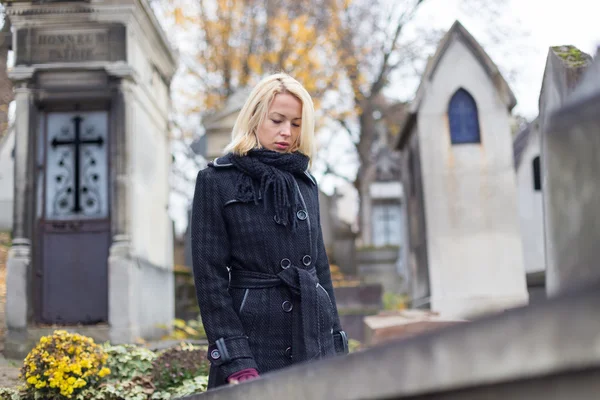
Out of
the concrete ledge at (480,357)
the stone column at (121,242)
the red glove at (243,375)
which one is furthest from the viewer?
the stone column at (121,242)

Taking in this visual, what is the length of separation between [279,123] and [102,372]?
2.77 meters

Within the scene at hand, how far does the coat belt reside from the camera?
267cm

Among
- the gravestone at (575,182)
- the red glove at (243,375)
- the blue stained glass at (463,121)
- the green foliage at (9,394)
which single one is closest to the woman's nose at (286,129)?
the red glove at (243,375)

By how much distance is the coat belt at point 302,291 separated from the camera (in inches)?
105

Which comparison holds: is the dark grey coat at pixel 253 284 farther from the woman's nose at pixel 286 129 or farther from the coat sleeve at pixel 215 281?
the woman's nose at pixel 286 129

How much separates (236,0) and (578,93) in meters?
22.5

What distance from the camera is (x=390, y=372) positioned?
1259mm

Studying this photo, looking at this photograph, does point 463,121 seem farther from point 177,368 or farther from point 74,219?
point 177,368

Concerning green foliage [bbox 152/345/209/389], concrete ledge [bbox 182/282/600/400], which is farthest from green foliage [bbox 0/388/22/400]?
concrete ledge [bbox 182/282/600/400]

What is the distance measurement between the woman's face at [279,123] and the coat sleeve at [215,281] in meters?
0.23

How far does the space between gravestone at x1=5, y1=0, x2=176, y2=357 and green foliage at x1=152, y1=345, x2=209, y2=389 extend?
2.49m

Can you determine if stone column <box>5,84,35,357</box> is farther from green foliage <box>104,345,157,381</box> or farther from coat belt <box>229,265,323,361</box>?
coat belt <box>229,265,323,361</box>

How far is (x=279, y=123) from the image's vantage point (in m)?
2.87

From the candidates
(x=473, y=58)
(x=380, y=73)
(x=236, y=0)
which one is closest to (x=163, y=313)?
(x=473, y=58)
